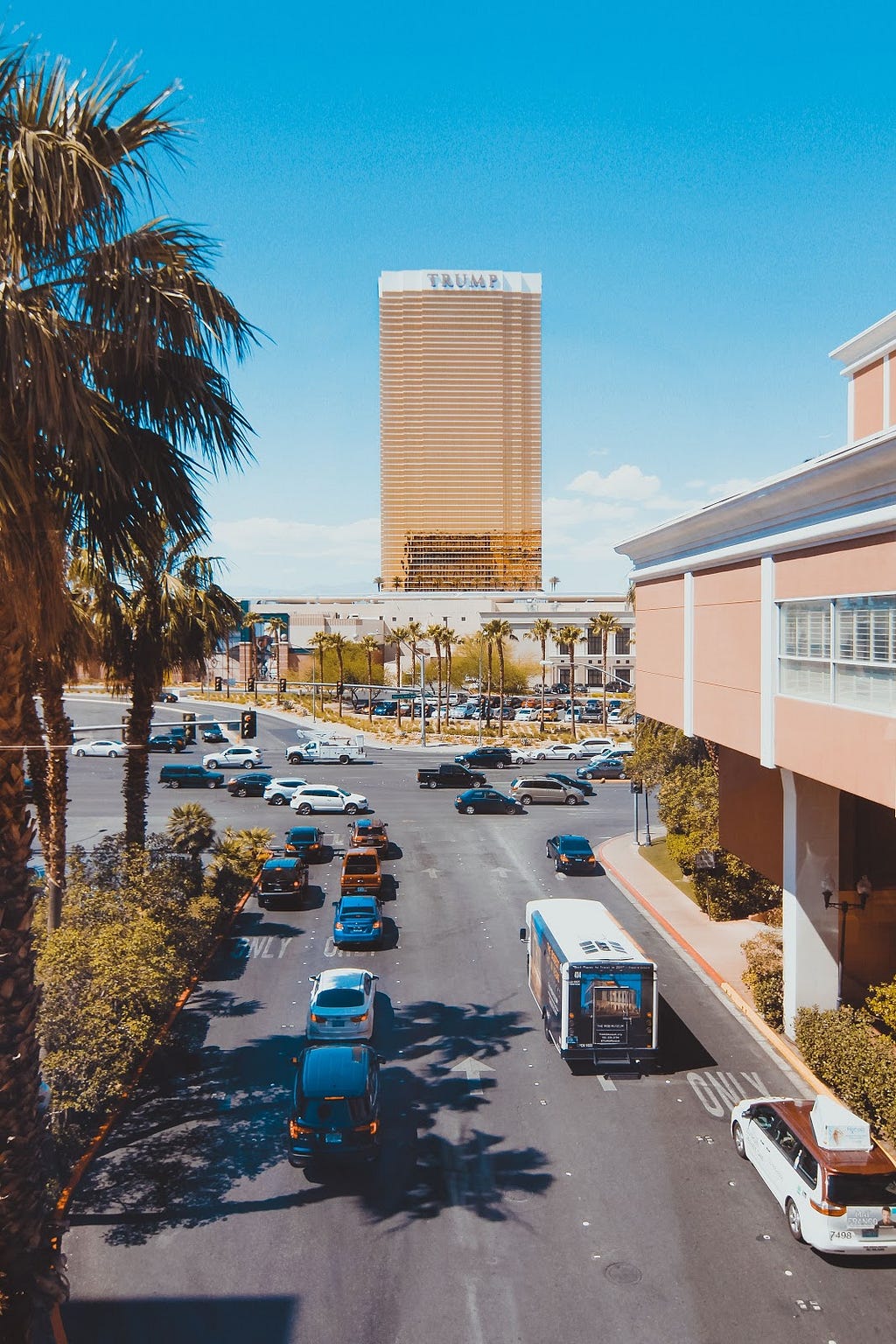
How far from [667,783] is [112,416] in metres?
26.2

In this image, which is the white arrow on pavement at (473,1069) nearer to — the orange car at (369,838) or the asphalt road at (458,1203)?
the asphalt road at (458,1203)

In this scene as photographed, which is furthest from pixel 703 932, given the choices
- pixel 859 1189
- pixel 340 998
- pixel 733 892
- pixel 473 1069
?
pixel 859 1189

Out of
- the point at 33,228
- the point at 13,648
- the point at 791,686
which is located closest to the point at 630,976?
the point at 791,686

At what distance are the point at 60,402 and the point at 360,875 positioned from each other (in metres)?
23.4

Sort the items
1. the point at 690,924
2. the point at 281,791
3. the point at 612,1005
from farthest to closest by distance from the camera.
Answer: the point at 281,791 < the point at 690,924 < the point at 612,1005

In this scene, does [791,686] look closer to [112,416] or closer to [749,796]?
[749,796]

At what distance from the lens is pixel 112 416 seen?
1004cm

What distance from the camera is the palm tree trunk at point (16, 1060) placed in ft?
31.2

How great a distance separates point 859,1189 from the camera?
39.8 ft

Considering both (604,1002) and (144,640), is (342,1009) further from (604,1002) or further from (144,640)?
(144,640)

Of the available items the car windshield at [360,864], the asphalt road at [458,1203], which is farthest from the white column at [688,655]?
the car windshield at [360,864]

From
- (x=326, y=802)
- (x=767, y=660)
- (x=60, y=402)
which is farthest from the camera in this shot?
(x=326, y=802)

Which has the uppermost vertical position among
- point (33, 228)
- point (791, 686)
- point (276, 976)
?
point (33, 228)

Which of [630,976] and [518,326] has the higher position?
[518,326]
